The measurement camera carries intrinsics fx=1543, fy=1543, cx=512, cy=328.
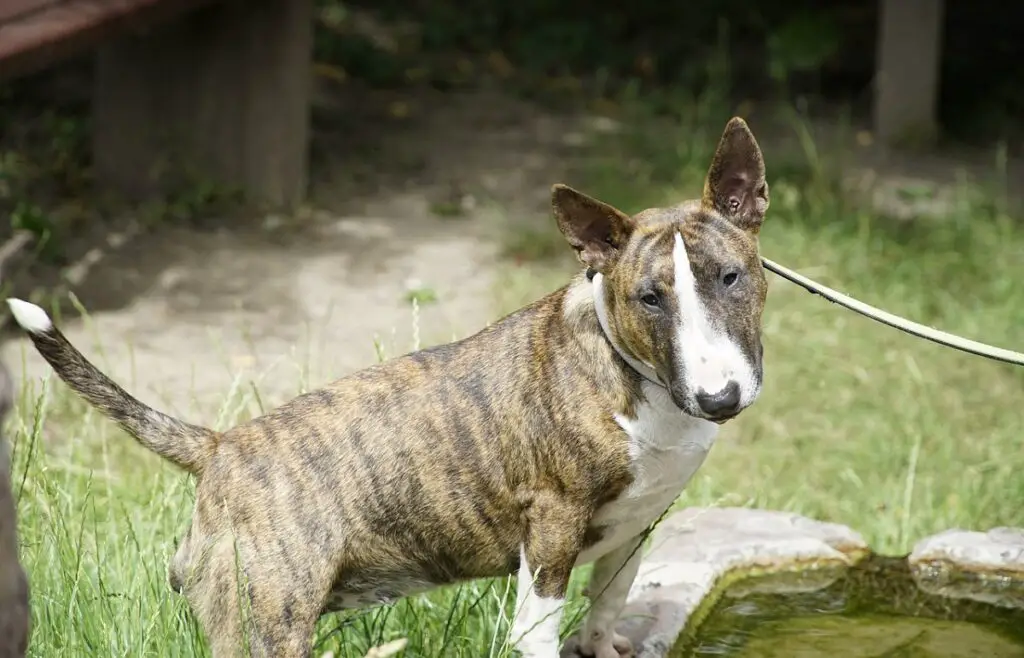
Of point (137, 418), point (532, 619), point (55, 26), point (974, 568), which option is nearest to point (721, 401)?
point (532, 619)

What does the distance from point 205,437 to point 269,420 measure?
14 cm

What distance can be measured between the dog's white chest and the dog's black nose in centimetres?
27

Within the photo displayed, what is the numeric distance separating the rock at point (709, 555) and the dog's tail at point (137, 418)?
45.6 inches

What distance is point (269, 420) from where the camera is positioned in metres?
3.32

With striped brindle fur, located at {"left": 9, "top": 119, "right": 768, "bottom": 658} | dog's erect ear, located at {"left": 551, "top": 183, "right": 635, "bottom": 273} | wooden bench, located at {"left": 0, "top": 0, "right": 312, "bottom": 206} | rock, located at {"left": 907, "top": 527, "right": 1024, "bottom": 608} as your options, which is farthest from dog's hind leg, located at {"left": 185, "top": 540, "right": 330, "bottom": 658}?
wooden bench, located at {"left": 0, "top": 0, "right": 312, "bottom": 206}

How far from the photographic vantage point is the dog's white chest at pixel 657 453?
3.15 metres

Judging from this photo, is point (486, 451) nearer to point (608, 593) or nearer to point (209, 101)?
point (608, 593)

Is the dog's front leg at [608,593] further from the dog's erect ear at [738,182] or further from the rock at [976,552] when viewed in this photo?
the rock at [976,552]

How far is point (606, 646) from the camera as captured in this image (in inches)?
141

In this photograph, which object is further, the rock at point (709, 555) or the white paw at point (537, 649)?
the rock at point (709, 555)

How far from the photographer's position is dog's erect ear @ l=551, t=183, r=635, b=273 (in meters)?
3.13

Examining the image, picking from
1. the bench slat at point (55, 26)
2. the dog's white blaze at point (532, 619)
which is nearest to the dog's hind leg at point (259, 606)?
the dog's white blaze at point (532, 619)

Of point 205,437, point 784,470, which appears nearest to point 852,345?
point 784,470

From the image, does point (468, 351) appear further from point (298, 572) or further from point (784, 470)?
point (784, 470)
